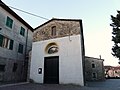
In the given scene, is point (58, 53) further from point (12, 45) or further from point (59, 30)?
point (12, 45)

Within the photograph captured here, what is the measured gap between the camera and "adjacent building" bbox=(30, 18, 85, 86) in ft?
46.5

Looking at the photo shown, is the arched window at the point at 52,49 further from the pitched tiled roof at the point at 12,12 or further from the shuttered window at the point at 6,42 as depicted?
the pitched tiled roof at the point at 12,12

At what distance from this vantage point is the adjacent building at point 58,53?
14164 mm

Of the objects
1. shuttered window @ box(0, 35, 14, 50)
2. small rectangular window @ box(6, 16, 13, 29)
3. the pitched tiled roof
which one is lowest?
shuttered window @ box(0, 35, 14, 50)

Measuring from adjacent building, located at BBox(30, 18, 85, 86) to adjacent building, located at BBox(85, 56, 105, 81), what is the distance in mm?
16695

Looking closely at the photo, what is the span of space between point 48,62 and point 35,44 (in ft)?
10.1

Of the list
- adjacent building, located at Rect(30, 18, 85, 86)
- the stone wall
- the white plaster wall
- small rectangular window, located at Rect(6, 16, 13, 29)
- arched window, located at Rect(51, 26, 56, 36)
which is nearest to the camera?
the white plaster wall

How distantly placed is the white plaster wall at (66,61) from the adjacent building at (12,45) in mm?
2982

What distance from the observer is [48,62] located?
634 inches

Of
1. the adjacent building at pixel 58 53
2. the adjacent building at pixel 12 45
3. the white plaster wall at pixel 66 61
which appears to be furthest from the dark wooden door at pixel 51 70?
the adjacent building at pixel 12 45

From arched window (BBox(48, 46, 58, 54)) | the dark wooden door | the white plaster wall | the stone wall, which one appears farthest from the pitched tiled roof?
the dark wooden door

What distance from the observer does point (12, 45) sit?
17.8 meters

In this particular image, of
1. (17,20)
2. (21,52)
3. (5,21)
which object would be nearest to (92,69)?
(21,52)

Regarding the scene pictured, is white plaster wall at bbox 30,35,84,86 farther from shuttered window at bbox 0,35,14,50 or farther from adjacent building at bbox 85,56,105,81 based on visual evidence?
adjacent building at bbox 85,56,105,81
